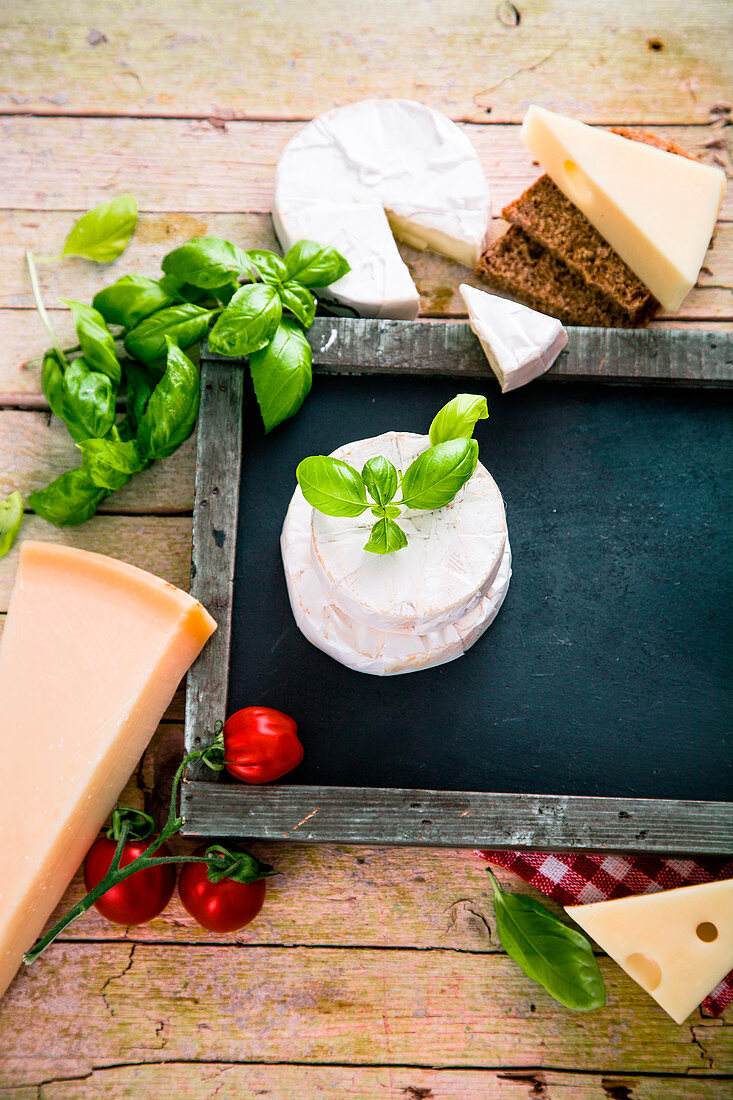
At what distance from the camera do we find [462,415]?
1125 millimetres

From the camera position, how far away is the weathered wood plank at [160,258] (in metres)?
1.56

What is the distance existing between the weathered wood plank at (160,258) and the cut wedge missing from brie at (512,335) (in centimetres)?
23

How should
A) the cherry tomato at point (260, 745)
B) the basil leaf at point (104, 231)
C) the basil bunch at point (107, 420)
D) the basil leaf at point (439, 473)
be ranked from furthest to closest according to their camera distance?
the basil leaf at point (104, 231)
the basil bunch at point (107, 420)
the cherry tomato at point (260, 745)
the basil leaf at point (439, 473)

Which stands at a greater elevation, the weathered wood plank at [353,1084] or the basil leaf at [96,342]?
the basil leaf at [96,342]

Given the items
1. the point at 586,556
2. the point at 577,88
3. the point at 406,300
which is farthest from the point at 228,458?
the point at 577,88

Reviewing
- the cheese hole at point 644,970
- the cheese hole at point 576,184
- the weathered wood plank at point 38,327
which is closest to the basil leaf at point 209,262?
the weathered wood plank at point 38,327

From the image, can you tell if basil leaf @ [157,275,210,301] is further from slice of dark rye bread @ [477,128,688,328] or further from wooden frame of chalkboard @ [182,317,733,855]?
slice of dark rye bread @ [477,128,688,328]

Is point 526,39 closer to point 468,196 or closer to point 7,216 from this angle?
point 468,196

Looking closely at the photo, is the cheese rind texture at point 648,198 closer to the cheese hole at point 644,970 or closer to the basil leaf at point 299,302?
the basil leaf at point 299,302

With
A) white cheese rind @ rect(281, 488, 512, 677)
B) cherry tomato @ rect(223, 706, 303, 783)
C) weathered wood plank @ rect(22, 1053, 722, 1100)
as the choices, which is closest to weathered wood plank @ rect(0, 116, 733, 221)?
white cheese rind @ rect(281, 488, 512, 677)

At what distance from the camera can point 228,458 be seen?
1340mm

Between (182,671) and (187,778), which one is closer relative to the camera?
(187,778)

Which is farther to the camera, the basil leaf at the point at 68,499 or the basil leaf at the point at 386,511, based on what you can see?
the basil leaf at the point at 68,499

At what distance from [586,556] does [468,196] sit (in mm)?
712
